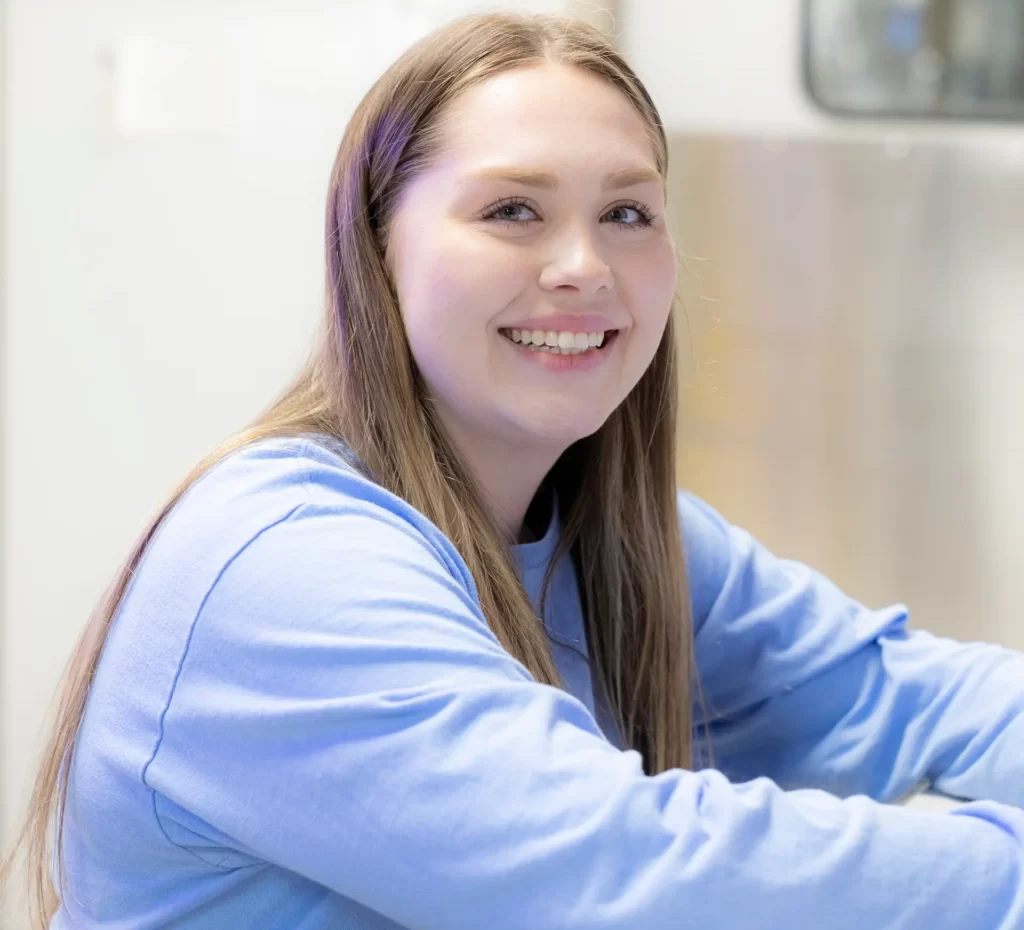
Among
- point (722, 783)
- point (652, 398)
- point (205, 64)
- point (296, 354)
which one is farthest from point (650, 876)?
point (205, 64)

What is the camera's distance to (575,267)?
2.74 ft

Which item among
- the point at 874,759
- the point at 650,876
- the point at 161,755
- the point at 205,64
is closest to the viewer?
the point at 650,876

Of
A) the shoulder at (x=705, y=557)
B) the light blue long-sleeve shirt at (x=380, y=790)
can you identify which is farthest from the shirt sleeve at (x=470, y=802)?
the shoulder at (x=705, y=557)

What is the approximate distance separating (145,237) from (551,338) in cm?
84

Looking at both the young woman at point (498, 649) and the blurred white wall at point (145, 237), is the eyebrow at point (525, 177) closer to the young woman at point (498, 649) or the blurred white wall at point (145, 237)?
the young woman at point (498, 649)

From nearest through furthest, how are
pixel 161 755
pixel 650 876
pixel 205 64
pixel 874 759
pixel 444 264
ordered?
pixel 650 876
pixel 161 755
pixel 444 264
pixel 874 759
pixel 205 64

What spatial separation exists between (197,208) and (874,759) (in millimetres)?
994

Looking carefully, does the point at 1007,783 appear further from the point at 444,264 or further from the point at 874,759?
the point at 444,264

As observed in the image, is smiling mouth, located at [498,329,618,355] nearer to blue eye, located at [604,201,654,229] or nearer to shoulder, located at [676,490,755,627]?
blue eye, located at [604,201,654,229]

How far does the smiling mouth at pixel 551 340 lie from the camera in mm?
867

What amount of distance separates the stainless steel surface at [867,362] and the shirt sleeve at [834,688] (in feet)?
1.54

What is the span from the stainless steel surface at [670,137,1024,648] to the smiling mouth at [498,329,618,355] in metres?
0.71

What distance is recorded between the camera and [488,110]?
33.8 inches

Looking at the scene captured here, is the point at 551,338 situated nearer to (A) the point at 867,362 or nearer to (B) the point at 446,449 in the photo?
(B) the point at 446,449
